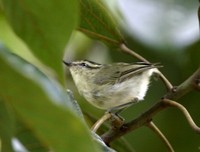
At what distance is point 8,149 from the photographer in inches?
21.7

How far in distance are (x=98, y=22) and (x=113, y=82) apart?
5.90ft

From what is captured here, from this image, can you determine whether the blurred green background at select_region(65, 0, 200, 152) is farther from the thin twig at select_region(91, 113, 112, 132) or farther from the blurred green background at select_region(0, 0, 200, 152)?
the thin twig at select_region(91, 113, 112, 132)

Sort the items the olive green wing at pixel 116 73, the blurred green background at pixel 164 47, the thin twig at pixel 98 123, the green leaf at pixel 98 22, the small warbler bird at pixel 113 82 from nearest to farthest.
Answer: the thin twig at pixel 98 123, the green leaf at pixel 98 22, the blurred green background at pixel 164 47, the small warbler bird at pixel 113 82, the olive green wing at pixel 116 73

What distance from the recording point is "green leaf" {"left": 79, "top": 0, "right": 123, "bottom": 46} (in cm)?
135

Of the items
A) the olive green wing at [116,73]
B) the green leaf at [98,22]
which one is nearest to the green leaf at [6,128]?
the green leaf at [98,22]

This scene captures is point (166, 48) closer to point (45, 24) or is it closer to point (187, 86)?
point (187, 86)

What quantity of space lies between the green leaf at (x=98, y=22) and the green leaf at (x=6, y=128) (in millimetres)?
744

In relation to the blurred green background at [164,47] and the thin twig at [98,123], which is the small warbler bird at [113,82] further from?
the thin twig at [98,123]

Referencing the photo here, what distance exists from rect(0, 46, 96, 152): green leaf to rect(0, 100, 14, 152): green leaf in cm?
4

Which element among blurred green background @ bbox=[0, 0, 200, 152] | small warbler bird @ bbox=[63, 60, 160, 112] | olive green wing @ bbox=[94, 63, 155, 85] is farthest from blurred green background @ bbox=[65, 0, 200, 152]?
olive green wing @ bbox=[94, 63, 155, 85]

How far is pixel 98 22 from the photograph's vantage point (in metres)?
1.47

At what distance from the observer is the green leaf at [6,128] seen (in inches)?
20.9

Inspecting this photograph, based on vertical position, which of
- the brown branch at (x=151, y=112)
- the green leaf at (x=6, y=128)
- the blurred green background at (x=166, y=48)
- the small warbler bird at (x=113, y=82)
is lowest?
the small warbler bird at (x=113, y=82)

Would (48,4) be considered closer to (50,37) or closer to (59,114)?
(50,37)
